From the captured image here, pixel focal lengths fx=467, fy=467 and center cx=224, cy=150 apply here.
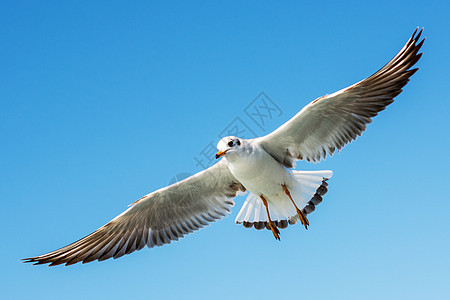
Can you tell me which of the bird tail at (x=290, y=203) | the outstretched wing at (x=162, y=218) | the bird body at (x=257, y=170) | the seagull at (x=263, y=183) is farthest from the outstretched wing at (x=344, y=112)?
the outstretched wing at (x=162, y=218)

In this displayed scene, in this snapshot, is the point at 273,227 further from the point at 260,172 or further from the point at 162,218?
the point at 162,218

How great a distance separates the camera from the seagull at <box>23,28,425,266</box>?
6.73m

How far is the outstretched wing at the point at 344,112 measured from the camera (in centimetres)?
670

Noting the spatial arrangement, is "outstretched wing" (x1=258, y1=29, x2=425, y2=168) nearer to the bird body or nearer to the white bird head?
the bird body

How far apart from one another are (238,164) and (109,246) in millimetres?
2600

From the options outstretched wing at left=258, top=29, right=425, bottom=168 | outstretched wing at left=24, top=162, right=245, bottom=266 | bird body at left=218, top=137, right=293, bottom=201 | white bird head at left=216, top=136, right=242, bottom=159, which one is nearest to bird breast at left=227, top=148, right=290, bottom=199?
bird body at left=218, top=137, right=293, bottom=201

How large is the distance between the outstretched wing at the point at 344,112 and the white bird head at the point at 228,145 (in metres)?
0.68

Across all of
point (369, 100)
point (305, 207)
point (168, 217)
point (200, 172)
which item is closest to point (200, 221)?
point (168, 217)

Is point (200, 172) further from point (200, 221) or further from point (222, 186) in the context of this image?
point (200, 221)

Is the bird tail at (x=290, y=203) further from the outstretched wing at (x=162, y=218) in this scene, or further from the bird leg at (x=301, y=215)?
the outstretched wing at (x=162, y=218)

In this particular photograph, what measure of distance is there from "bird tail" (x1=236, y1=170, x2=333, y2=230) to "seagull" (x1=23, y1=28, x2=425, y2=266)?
0.02m

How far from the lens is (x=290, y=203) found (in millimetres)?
7484

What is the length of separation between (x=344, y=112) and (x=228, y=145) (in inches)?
73.0

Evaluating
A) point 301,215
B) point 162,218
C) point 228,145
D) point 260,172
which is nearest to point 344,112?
point 260,172
